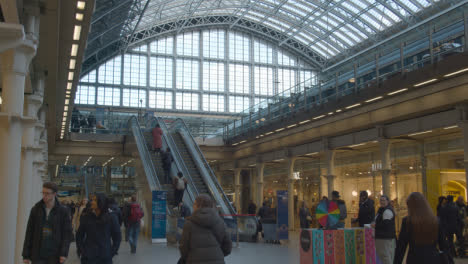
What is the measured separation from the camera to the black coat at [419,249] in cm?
469

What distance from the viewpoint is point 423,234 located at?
15.4ft

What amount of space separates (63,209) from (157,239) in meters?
11.5

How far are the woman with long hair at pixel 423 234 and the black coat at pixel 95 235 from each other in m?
3.70

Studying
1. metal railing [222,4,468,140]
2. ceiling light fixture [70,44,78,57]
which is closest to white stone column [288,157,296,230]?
metal railing [222,4,468,140]

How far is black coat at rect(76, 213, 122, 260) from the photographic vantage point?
19.8ft

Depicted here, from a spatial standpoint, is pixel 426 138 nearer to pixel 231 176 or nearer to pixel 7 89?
pixel 7 89

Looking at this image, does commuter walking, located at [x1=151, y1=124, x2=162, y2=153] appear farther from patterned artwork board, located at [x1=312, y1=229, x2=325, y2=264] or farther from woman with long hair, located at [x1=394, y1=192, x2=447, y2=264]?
woman with long hair, located at [x1=394, y1=192, x2=447, y2=264]

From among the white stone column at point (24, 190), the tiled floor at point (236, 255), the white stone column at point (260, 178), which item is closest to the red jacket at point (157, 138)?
the tiled floor at point (236, 255)

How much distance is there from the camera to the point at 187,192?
62.3 feet

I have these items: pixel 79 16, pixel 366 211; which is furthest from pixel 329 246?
pixel 79 16

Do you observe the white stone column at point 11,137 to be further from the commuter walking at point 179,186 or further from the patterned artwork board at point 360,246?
the commuter walking at point 179,186

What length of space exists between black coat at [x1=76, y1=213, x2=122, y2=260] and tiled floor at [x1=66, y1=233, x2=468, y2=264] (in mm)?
5682

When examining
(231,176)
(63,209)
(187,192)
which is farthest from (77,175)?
(63,209)

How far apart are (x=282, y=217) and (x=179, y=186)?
4.05 meters
